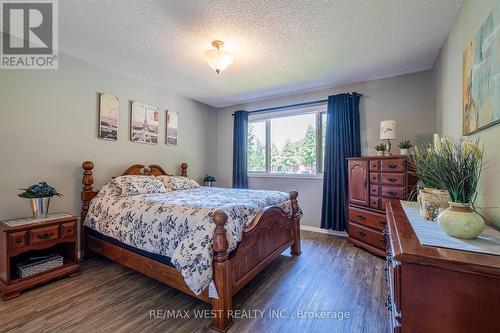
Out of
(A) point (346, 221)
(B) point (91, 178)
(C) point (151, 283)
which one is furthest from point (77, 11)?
(A) point (346, 221)

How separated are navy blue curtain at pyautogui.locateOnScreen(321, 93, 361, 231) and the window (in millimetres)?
262

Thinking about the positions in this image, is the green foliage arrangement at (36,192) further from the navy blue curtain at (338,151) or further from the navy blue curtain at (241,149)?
the navy blue curtain at (338,151)

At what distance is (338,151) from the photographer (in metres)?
3.64

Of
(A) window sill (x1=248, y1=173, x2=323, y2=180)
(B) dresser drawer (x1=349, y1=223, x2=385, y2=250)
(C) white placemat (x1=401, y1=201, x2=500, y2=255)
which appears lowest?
(B) dresser drawer (x1=349, y1=223, x2=385, y2=250)

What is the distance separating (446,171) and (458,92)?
1.43 m

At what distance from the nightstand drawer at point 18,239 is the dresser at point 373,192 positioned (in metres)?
3.71

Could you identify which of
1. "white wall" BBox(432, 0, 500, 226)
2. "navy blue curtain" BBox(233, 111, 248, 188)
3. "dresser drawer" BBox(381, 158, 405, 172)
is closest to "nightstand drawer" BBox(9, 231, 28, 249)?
"navy blue curtain" BBox(233, 111, 248, 188)

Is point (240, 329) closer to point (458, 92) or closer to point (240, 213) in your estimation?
point (240, 213)

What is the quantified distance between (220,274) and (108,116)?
2.80 meters

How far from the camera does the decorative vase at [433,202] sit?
1347mm

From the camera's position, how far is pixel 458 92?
1.97 meters

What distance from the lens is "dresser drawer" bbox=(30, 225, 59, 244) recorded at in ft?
6.93

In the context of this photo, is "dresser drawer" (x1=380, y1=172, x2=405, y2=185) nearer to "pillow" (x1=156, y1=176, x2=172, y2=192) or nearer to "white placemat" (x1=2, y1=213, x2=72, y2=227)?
A: "pillow" (x1=156, y1=176, x2=172, y2=192)

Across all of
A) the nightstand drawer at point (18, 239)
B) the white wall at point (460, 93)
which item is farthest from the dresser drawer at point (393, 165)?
the nightstand drawer at point (18, 239)
